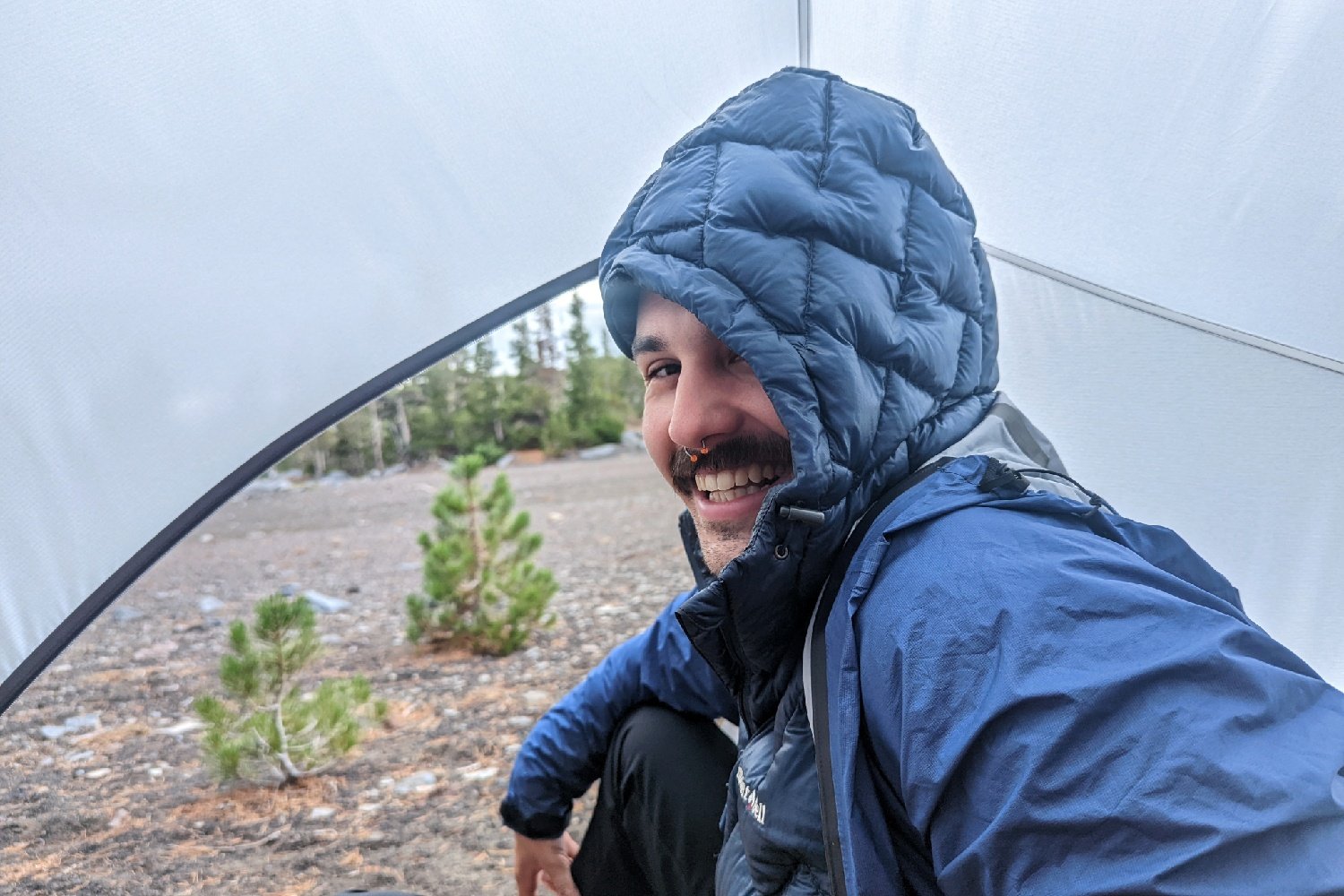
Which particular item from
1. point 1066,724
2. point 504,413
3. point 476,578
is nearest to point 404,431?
point 504,413

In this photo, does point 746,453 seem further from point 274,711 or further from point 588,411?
point 588,411

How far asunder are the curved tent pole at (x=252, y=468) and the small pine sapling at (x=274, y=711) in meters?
1.15

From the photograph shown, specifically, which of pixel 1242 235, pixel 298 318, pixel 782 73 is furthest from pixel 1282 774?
pixel 298 318

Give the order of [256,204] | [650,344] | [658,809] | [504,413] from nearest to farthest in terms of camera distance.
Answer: [650,344]
[658,809]
[256,204]
[504,413]

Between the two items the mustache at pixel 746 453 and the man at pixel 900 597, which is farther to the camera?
the mustache at pixel 746 453

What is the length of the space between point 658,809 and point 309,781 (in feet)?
6.01

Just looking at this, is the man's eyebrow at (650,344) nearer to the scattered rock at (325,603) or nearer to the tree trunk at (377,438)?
the scattered rock at (325,603)

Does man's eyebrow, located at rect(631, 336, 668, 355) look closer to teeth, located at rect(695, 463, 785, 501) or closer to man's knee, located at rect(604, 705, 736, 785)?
teeth, located at rect(695, 463, 785, 501)

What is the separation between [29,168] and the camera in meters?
1.54

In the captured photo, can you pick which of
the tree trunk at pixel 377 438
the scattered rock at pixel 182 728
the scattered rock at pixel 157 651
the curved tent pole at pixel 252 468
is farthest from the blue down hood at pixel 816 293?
the tree trunk at pixel 377 438

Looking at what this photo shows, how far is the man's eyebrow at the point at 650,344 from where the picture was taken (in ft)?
4.56

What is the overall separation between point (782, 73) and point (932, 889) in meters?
1.05

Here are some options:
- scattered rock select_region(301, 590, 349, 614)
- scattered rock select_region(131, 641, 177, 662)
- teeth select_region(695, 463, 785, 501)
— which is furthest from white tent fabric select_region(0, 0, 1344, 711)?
scattered rock select_region(301, 590, 349, 614)

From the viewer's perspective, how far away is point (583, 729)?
6.34 feet
